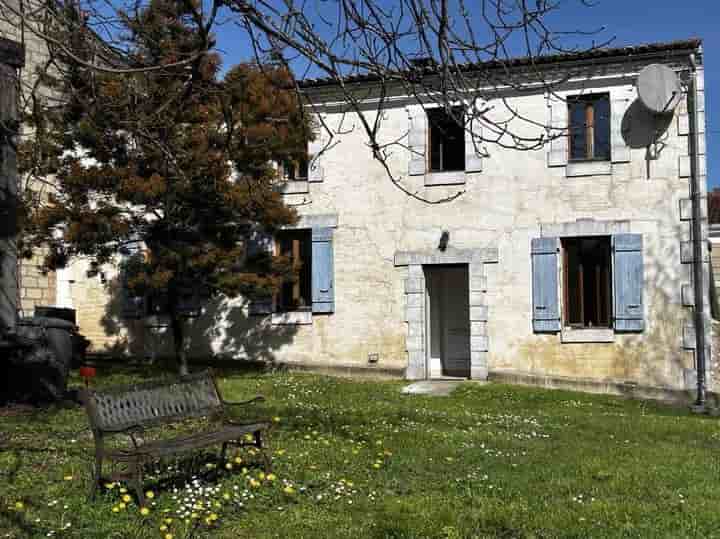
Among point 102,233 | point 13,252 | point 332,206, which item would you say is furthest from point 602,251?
point 13,252

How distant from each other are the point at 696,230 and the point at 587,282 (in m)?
2.04

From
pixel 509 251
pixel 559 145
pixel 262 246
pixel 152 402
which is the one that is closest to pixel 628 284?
pixel 509 251

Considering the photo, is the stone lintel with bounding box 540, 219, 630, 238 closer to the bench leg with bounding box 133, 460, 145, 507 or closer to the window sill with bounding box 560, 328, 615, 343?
the window sill with bounding box 560, 328, 615, 343

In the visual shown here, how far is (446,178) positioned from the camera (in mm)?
14656

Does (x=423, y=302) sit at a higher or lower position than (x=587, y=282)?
lower

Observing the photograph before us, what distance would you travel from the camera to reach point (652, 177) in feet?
44.6

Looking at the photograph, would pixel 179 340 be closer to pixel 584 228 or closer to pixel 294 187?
pixel 294 187

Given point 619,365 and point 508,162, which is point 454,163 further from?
point 619,365

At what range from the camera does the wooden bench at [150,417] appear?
5.36m

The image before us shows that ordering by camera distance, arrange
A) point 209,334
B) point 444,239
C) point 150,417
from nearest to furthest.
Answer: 1. point 150,417
2. point 444,239
3. point 209,334

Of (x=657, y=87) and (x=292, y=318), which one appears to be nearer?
(x=657, y=87)

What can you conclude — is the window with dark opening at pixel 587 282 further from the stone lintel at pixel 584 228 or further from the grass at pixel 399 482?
the grass at pixel 399 482

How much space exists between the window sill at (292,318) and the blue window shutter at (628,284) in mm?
5729

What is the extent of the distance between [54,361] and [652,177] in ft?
33.1
